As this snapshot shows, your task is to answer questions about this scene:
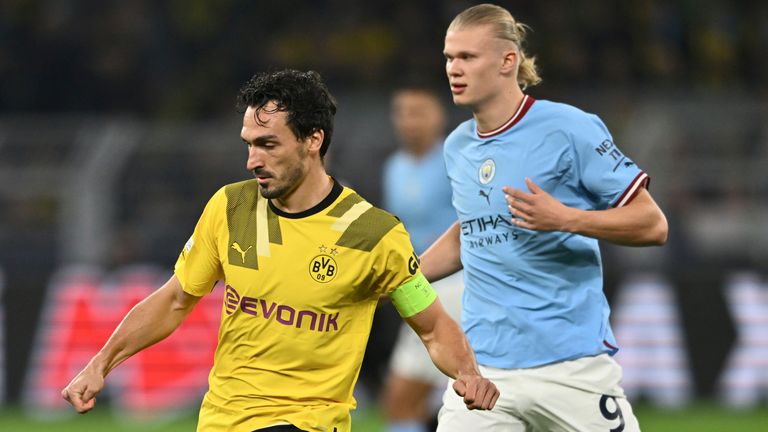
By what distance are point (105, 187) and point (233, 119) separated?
359 centimetres

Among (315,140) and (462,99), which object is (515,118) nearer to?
(462,99)

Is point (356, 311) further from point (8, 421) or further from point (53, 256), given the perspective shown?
point (53, 256)

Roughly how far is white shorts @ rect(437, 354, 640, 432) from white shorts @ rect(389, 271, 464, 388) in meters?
2.54

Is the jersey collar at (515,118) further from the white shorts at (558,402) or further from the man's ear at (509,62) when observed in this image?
the white shorts at (558,402)

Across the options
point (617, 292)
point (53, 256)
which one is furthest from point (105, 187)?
point (617, 292)

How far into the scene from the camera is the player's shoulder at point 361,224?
466 cm

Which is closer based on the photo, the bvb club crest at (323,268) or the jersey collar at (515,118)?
the bvb club crest at (323,268)

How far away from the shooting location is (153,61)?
16.6m

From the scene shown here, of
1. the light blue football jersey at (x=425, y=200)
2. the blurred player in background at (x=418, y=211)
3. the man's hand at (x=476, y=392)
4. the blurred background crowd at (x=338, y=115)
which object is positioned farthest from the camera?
the blurred background crowd at (x=338, y=115)

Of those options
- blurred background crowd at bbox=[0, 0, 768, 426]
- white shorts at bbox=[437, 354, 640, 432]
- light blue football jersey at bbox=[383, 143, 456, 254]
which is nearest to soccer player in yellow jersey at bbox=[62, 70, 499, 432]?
white shorts at bbox=[437, 354, 640, 432]

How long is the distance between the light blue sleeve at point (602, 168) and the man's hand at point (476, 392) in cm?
90

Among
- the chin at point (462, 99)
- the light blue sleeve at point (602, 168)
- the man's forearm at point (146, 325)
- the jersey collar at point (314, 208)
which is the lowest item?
the man's forearm at point (146, 325)

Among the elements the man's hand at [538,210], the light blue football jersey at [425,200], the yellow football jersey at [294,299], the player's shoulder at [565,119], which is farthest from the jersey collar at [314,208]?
the light blue football jersey at [425,200]

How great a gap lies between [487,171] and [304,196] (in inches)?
35.4
